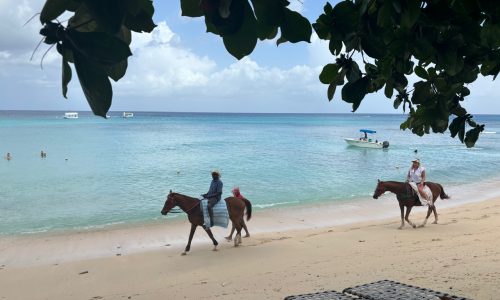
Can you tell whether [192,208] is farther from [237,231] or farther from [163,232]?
[163,232]

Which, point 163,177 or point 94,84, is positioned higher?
point 94,84

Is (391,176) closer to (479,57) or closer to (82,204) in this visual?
(82,204)

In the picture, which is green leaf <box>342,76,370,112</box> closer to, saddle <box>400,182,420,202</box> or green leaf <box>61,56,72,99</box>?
green leaf <box>61,56,72,99</box>

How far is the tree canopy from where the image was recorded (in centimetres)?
83

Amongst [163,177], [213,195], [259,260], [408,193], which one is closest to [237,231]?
[213,195]

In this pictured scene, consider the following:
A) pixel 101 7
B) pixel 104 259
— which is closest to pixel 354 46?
pixel 101 7

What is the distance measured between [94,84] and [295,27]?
18.7 inches

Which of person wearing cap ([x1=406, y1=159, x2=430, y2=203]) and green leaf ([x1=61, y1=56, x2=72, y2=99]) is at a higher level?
green leaf ([x1=61, y1=56, x2=72, y2=99])

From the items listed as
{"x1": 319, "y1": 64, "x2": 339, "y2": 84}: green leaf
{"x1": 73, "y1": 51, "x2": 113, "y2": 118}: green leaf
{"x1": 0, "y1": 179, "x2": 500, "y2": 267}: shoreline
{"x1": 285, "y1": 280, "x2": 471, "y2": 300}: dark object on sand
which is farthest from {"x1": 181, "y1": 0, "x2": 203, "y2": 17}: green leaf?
{"x1": 0, "y1": 179, "x2": 500, "y2": 267}: shoreline

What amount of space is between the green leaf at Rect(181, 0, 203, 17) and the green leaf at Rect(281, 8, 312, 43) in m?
0.19

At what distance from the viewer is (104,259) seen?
34.2 feet

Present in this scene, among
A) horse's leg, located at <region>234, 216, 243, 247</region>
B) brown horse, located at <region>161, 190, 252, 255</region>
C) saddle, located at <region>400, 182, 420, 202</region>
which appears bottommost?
horse's leg, located at <region>234, 216, 243, 247</region>

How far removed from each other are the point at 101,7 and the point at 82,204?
59.9 ft

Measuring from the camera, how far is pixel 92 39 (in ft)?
2.71
